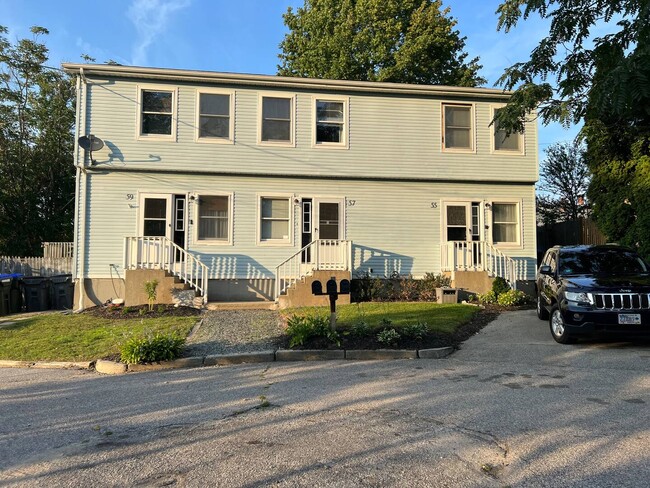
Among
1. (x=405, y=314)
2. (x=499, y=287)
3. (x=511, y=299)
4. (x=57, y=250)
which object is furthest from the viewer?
(x=57, y=250)

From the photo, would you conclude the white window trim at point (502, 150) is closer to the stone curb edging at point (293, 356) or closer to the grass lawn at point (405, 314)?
the grass lawn at point (405, 314)

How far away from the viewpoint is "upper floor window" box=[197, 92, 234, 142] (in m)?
13.8

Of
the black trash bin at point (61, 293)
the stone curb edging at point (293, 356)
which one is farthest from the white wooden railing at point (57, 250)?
the stone curb edging at point (293, 356)

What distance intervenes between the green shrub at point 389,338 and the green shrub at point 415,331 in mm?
276

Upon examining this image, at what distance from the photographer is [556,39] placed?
9742 mm

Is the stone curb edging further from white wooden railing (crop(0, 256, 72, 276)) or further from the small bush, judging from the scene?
white wooden railing (crop(0, 256, 72, 276))

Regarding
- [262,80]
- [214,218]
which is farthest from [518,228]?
[214,218]

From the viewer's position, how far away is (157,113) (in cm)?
1361

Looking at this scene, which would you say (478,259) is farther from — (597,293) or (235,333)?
(235,333)

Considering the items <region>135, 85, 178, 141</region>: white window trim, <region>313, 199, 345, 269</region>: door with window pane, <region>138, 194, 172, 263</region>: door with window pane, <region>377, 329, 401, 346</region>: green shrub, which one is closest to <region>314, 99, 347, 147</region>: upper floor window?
<region>313, 199, 345, 269</region>: door with window pane

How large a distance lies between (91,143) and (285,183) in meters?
5.76

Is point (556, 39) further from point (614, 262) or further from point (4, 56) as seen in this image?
point (4, 56)

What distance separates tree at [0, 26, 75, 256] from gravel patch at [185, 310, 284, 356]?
1939 cm

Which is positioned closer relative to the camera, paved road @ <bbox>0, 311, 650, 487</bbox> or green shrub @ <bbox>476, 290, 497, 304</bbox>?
paved road @ <bbox>0, 311, 650, 487</bbox>
